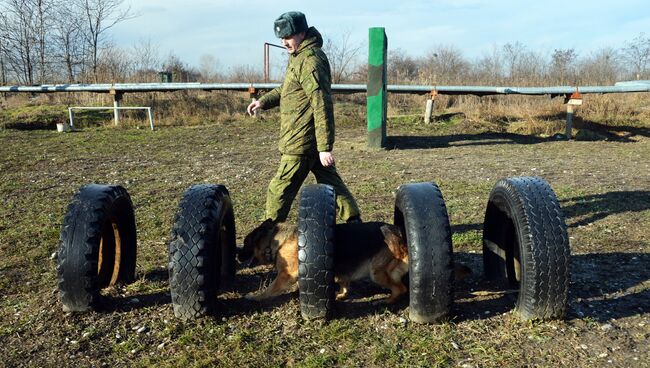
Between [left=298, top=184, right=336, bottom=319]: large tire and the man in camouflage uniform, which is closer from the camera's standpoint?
[left=298, top=184, right=336, bottom=319]: large tire

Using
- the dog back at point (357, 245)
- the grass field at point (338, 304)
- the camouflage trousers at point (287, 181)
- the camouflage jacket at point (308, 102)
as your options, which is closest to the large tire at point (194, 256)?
the grass field at point (338, 304)

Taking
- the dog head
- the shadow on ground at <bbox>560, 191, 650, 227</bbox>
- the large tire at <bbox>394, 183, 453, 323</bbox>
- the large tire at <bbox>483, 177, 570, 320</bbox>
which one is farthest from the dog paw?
the shadow on ground at <bbox>560, 191, 650, 227</bbox>

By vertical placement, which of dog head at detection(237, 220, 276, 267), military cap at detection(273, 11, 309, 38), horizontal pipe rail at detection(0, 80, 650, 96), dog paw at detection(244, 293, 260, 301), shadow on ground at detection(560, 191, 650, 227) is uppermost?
military cap at detection(273, 11, 309, 38)

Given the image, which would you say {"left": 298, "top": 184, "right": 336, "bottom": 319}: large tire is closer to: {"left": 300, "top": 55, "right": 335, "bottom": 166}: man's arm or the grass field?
the grass field

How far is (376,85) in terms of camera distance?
12.7 meters

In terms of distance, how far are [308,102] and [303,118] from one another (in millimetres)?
145

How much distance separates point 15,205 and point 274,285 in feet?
16.8

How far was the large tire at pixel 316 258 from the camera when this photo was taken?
3.43 metres

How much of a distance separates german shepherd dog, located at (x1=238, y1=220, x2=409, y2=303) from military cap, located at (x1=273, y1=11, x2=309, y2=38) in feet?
5.48

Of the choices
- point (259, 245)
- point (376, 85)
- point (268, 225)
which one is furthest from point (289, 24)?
point (376, 85)

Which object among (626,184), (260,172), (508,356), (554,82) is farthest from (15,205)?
(554,82)

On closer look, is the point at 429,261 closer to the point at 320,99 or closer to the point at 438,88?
Answer: the point at 320,99

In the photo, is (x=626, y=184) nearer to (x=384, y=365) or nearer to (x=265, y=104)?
(x=265, y=104)

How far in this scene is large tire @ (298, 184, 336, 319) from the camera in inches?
135
